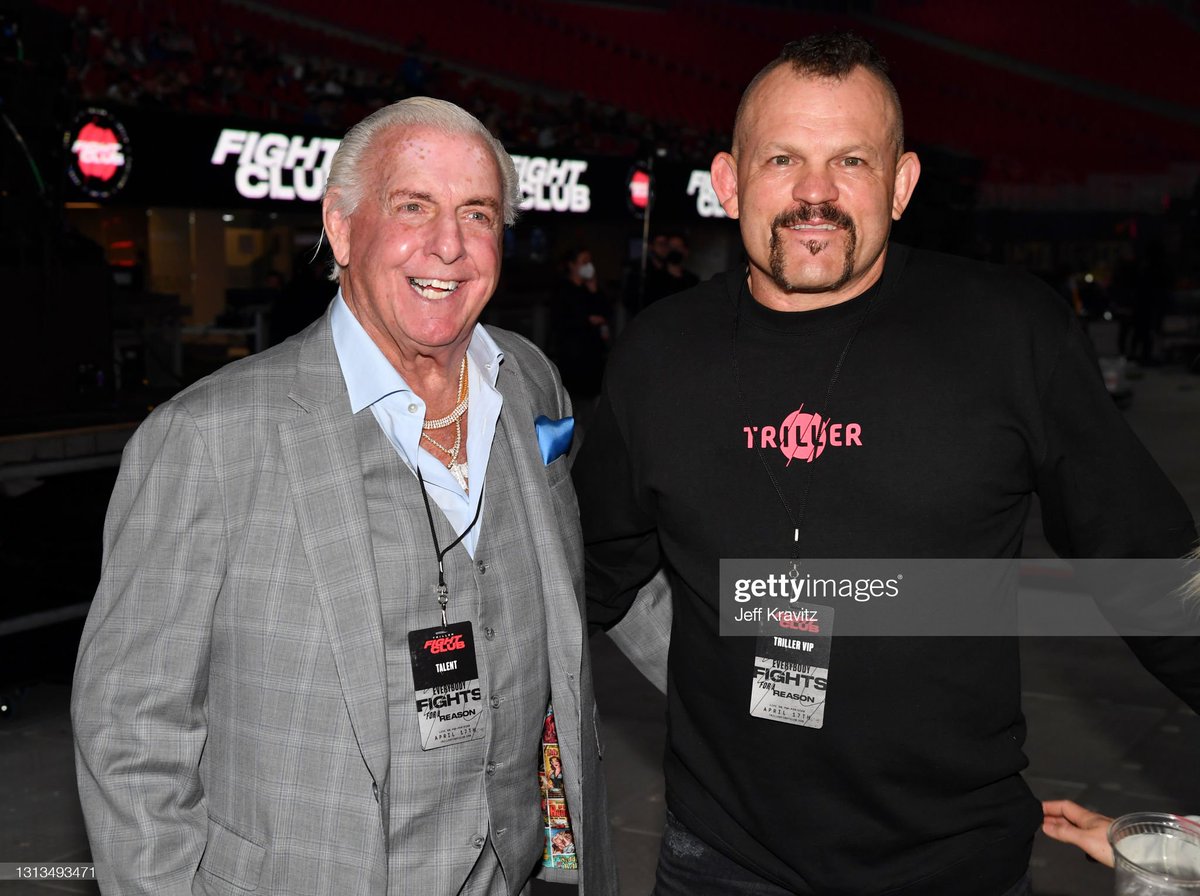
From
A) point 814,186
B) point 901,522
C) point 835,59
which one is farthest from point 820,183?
point 901,522

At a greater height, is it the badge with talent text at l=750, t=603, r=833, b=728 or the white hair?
the white hair

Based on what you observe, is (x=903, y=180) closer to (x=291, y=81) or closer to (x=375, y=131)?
(x=375, y=131)

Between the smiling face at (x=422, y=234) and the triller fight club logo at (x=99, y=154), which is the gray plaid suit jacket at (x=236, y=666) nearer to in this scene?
the smiling face at (x=422, y=234)

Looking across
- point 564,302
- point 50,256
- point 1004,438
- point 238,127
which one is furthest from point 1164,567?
point 238,127

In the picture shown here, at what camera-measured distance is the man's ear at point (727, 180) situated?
199 cm

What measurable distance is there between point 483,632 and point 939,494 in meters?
0.70

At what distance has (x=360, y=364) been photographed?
1919mm

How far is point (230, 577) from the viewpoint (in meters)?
1.75

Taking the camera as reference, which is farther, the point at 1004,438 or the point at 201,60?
the point at 201,60

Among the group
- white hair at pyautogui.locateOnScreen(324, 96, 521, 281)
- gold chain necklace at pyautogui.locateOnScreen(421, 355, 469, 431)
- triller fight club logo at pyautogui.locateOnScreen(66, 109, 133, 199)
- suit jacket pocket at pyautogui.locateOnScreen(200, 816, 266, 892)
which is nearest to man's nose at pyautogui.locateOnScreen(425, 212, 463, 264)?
white hair at pyautogui.locateOnScreen(324, 96, 521, 281)

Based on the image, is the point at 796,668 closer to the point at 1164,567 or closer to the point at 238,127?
the point at 1164,567

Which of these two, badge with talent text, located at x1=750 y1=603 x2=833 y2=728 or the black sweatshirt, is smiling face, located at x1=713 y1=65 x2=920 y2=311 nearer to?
the black sweatshirt

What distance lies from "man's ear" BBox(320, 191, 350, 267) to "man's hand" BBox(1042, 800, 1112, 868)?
4.41 ft

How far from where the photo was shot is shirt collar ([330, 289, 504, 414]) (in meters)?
1.89
